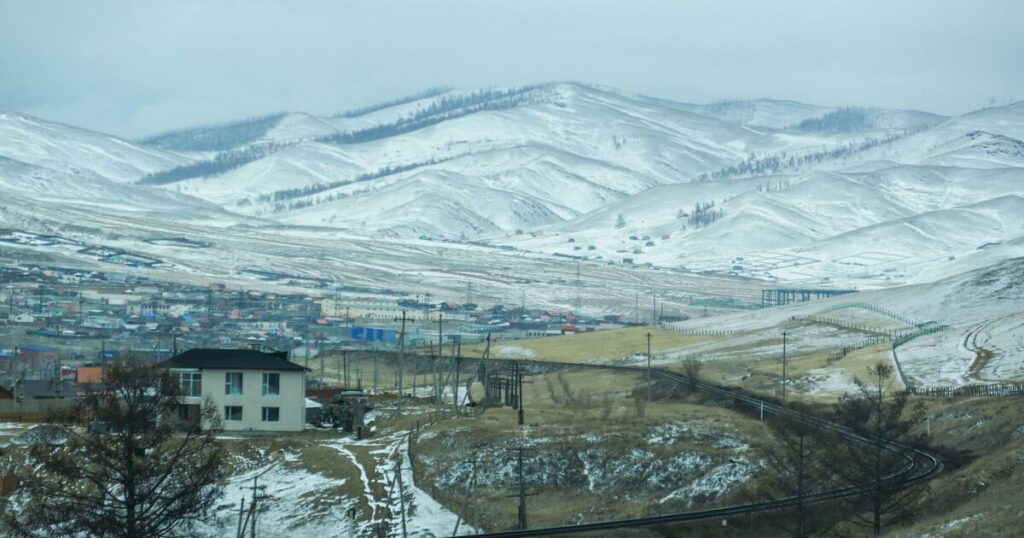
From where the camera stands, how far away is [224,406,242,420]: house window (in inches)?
1854

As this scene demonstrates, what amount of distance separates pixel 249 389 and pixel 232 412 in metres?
0.85

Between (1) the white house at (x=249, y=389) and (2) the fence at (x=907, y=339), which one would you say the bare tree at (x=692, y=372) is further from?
(1) the white house at (x=249, y=389)

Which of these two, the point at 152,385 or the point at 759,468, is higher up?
the point at 152,385

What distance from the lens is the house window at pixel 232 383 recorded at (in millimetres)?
47156

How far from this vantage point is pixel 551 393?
6525 cm

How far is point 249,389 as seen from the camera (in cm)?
4734

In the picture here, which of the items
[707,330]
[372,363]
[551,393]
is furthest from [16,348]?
[551,393]

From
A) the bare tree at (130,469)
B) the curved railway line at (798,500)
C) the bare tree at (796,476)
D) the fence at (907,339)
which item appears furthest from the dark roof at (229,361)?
the fence at (907,339)

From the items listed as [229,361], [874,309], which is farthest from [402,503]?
[874,309]

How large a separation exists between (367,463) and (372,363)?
53544 millimetres

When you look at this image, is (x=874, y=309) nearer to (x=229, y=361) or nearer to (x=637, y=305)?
(x=637, y=305)

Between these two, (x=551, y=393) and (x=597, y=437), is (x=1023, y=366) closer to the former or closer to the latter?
(x=551, y=393)

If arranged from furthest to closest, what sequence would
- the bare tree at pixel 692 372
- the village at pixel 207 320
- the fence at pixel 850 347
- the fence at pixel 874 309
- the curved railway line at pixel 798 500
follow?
the village at pixel 207 320 < the fence at pixel 874 309 < the fence at pixel 850 347 < the bare tree at pixel 692 372 < the curved railway line at pixel 798 500

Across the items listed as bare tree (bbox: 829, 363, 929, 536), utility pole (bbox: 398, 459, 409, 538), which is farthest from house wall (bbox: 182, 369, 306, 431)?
bare tree (bbox: 829, 363, 929, 536)
